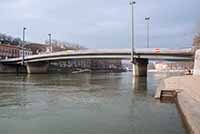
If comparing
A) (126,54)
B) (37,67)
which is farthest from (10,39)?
(126,54)

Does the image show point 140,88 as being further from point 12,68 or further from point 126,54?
point 12,68

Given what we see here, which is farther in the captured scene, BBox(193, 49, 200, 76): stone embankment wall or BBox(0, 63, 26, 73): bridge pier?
BBox(0, 63, 26, 73): bridge pier

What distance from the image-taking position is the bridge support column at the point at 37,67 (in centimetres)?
9552

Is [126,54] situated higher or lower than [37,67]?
higher

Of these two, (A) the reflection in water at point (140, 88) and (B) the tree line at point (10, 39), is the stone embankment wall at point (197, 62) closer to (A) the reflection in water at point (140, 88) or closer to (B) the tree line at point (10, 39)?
(A) the reflection in water at point (140, 88)

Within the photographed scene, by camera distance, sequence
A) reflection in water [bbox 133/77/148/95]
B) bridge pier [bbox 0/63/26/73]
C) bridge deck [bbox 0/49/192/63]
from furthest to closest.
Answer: bridge pier [bbox 0/63/26/73], bridge deck [bbox 0/49/192/63], reflection in water [bbox 133/77/148/95]

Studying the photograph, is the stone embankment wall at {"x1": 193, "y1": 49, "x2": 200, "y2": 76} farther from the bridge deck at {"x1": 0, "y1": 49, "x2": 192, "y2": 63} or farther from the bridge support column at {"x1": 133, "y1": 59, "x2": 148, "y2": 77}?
the bridge support column at {"x1": 133, "y1": 59, "x2": 148, "y2": 77}

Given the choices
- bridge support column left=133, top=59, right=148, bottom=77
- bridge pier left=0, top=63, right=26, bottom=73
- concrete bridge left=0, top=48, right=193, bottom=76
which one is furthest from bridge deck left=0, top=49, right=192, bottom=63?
bridge pier left=0, top=63, right=26, bottom=73

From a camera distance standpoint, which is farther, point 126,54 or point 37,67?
point 37,67

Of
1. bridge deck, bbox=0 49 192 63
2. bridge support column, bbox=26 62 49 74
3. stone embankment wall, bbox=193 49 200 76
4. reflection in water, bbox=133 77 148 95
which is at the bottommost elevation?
reflection in water, bbox=133 77 148 95

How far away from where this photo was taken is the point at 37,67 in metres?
97.2

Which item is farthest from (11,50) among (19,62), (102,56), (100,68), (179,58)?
(179,58)

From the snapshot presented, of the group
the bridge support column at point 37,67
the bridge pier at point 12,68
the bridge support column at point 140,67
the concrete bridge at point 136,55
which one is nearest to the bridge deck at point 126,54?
the concrete bridge at point 136,55

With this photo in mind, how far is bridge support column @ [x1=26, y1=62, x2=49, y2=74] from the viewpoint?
95.5 meters
